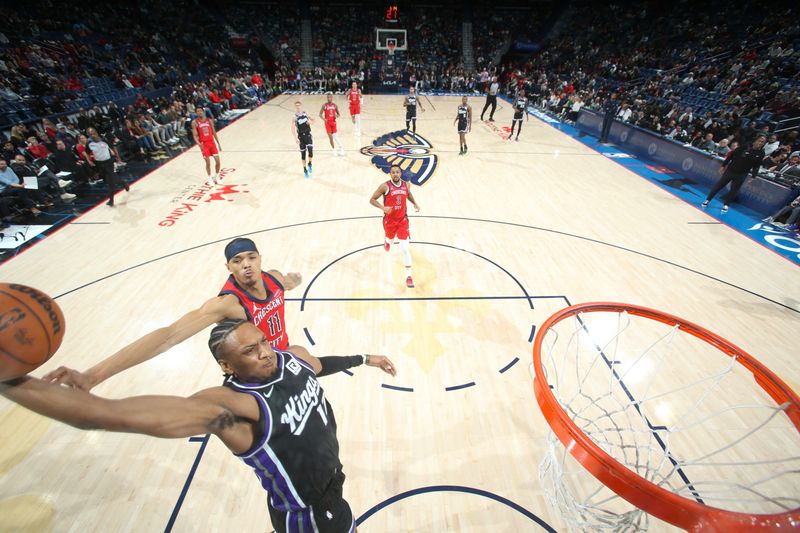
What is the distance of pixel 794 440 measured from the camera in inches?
156

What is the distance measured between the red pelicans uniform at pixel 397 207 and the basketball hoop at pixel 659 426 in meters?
2.68

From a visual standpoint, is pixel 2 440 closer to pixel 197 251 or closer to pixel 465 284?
pixel 197 251

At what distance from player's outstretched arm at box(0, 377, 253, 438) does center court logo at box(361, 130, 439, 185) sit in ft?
30.5

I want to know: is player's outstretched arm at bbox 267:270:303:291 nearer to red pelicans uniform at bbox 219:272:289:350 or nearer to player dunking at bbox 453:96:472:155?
red pelicans uniform at bbox 219:272:289:350

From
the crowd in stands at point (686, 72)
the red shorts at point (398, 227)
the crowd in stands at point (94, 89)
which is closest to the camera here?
the red shorts at point (398, 227)

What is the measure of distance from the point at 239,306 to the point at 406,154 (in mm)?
10615

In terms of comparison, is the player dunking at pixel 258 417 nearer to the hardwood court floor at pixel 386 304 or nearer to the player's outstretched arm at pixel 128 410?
the player's outstretched arm at pixel 128 410

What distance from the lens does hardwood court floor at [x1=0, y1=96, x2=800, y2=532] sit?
340cm

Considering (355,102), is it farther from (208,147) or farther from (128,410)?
(128,410)

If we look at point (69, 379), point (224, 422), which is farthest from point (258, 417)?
point (69, 379)

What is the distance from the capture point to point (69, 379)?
5.28ft

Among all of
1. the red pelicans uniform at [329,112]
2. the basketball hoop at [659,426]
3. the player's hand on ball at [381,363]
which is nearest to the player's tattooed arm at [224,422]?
the player's hand on ball at [381,363]

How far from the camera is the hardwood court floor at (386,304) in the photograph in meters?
3.40

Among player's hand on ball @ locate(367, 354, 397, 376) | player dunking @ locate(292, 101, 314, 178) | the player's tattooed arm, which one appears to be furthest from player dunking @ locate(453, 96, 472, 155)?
the player's tattooed arm
